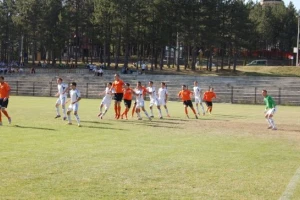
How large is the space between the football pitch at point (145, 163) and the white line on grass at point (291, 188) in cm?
2

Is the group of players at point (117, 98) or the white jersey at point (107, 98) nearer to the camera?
the group of players at point (117, 98)

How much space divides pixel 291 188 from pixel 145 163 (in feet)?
11.9

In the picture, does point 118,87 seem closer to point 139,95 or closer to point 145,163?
point 139,95

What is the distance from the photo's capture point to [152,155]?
1243 cm

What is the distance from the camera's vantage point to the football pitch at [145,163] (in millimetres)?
8453

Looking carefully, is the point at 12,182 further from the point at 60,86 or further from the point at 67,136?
the point at 60,86

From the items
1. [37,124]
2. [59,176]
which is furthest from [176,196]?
[37,124]

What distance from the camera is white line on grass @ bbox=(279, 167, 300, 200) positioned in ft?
27.2

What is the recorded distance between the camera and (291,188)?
8.95 m

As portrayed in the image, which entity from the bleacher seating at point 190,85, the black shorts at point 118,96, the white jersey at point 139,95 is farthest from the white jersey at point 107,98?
the bleacher seating at point 190,85

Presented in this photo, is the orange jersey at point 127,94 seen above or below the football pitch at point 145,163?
above

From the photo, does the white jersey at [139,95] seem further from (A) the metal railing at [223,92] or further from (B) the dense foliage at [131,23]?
(B) the dense foliage at [131,23]

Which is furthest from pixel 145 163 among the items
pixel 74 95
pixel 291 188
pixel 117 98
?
pixel 117 98

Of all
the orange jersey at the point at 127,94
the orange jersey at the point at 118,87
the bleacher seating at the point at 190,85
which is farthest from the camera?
the bleacher seating at the point at 190,85
